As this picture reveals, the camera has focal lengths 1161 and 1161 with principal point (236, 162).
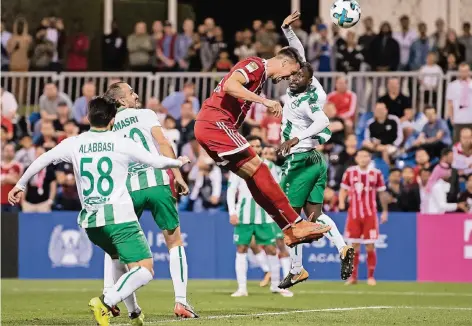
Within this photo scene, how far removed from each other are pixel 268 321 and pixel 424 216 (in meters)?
8.95

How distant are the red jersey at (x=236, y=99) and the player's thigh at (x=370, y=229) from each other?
7.63 m

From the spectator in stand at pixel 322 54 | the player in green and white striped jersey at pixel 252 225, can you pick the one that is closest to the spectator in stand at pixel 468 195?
the player in green and white striped jersey at pixel 252 225

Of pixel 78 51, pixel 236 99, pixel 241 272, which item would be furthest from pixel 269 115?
pixel 236 99

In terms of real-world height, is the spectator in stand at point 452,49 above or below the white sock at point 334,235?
above

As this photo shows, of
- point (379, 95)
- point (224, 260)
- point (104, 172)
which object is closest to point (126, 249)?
point (104, 172)

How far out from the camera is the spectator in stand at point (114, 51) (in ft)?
82.2

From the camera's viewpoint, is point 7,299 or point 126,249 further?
point 7,299

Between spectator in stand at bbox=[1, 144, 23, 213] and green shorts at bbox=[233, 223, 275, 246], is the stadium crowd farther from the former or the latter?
green shorts at bbox=[233, 223, 275, 246]

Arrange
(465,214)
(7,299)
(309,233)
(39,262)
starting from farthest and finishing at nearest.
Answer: (39,262) → (465,214) → (7,299) → (309,233)

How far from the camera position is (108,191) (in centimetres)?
1016

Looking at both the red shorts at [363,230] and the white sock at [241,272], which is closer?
the white sock at [241,272]

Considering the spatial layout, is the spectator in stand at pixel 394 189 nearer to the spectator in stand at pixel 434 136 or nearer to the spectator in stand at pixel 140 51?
the spectator in stand at pixel 434 136

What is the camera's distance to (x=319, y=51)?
77.4 feet

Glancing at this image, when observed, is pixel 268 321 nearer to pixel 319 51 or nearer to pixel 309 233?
pixel 309 233
